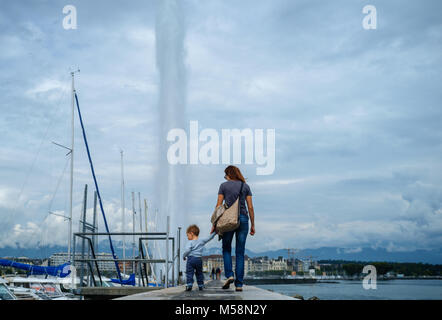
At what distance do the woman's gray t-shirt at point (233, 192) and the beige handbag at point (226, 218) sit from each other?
7cm

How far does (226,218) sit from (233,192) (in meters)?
0.48

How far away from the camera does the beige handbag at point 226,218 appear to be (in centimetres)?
761

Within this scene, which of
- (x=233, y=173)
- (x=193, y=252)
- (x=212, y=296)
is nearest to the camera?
(x=212, y=296)

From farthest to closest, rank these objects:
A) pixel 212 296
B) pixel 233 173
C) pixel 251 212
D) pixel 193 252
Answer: pixel 193 252 < pixel 233 173 < pixel 251 212 < pixel 212 296

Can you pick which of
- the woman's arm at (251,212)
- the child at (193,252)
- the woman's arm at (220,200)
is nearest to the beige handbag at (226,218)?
the woman's arm at (220,200)

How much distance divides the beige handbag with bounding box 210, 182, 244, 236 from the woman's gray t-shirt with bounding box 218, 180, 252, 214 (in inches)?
2.9

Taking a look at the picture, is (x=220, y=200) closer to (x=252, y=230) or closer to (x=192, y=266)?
(x=252, y=230)

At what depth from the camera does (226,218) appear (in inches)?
301

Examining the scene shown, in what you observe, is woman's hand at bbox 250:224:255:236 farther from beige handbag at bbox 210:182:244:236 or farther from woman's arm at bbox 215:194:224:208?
woman's arm at bbox 215:194:224:208

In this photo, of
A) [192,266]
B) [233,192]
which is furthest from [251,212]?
[192,266]

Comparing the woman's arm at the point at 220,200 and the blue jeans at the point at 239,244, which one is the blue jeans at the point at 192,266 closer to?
the blue jeans at the point at 239,244

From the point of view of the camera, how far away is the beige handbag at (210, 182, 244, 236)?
7.61 m
